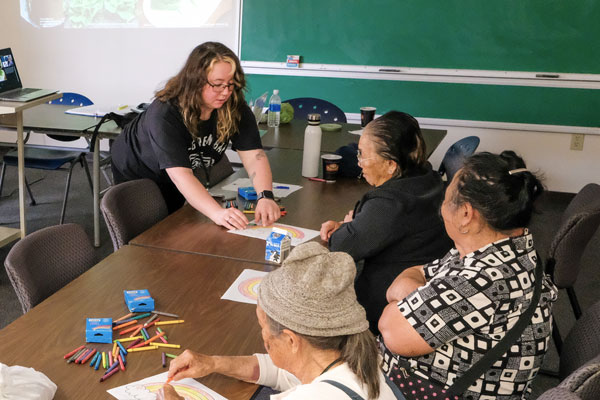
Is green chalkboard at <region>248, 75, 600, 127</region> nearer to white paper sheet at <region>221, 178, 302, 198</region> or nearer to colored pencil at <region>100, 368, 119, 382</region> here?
white paper sheet at <region>221, 178, 302, 198</region>

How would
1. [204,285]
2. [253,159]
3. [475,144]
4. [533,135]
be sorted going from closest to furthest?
[204,285] < [253,159] < [475,144] < [533,135]

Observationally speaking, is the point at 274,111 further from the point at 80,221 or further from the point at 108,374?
the point at 108,374

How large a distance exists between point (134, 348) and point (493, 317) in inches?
35.1

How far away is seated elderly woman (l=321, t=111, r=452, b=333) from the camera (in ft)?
6.77

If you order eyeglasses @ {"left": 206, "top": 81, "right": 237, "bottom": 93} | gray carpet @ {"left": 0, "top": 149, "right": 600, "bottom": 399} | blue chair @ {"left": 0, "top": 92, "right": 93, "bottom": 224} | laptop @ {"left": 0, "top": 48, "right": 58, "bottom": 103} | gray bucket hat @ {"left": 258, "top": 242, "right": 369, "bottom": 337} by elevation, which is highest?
eyeglasses @ {"left": 206, "top": 81, "right": 237, "bottom": 93}

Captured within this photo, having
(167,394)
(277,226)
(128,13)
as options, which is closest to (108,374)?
A: (167,394)

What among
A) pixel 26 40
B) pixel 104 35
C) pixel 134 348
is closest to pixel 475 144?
pixel 134 348

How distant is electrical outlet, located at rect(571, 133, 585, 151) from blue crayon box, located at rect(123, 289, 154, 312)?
4.46 meters

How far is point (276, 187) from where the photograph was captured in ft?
9.59

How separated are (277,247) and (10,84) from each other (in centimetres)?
282

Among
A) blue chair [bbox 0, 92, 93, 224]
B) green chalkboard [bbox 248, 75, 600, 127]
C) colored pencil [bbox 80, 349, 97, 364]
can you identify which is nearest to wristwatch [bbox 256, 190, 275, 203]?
colored pencil [bbox 80, 349, 97, 364]

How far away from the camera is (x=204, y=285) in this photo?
188 centimetres

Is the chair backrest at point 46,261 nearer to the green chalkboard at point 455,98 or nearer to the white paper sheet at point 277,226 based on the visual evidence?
the white paper sheet at point 277,226

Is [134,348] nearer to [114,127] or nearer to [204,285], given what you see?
[204,285]
